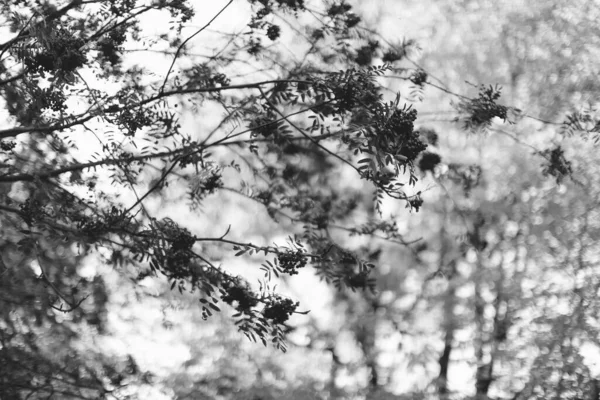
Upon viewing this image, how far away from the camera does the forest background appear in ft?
12.8

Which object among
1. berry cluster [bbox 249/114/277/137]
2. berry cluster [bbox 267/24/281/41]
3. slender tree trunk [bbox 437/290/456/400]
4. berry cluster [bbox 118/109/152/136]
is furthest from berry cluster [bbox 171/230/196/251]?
slender tree trunk [bbox 437/290/456/400]

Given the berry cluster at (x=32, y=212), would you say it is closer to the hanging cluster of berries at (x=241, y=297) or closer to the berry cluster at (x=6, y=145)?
the berry cluster at (x=6, y=145)

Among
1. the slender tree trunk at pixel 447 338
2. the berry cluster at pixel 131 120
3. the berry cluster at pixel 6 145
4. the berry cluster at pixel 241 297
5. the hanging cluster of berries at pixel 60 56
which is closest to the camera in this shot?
the hanging cluster of berries at pixel 60 56

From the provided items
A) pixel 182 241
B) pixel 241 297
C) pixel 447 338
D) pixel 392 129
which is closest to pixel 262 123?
pixel 182 241

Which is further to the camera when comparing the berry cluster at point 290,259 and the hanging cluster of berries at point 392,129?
the berry cluster at point 290,259

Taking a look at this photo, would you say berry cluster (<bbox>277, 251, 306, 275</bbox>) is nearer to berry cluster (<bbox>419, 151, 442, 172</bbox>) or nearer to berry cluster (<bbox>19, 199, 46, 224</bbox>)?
berry cluster (<bbox>19, 199, 46, 224</bbox>)

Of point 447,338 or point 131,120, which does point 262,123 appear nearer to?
point 131,120

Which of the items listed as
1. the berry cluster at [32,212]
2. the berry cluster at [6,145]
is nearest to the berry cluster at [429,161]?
the berry cluster at [32,212]

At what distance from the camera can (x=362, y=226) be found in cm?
423

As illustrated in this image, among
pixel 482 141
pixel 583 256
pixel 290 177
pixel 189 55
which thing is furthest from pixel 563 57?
pixel 189 55

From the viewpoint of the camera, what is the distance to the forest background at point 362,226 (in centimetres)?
390

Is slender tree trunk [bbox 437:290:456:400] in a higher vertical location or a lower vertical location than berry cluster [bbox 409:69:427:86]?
lower

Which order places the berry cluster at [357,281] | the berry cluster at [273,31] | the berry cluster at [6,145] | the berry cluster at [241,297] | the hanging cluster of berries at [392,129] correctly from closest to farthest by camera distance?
the hanging cluster of berries at [392,129] < the berry cluster at [241,297] < the berry cluster at [6,145] < the berry cluster at [357,281] < the berry cluster at [273,31]

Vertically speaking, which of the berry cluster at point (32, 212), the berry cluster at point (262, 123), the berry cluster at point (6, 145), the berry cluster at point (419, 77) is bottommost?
the berry cluster at point (32, 212)
